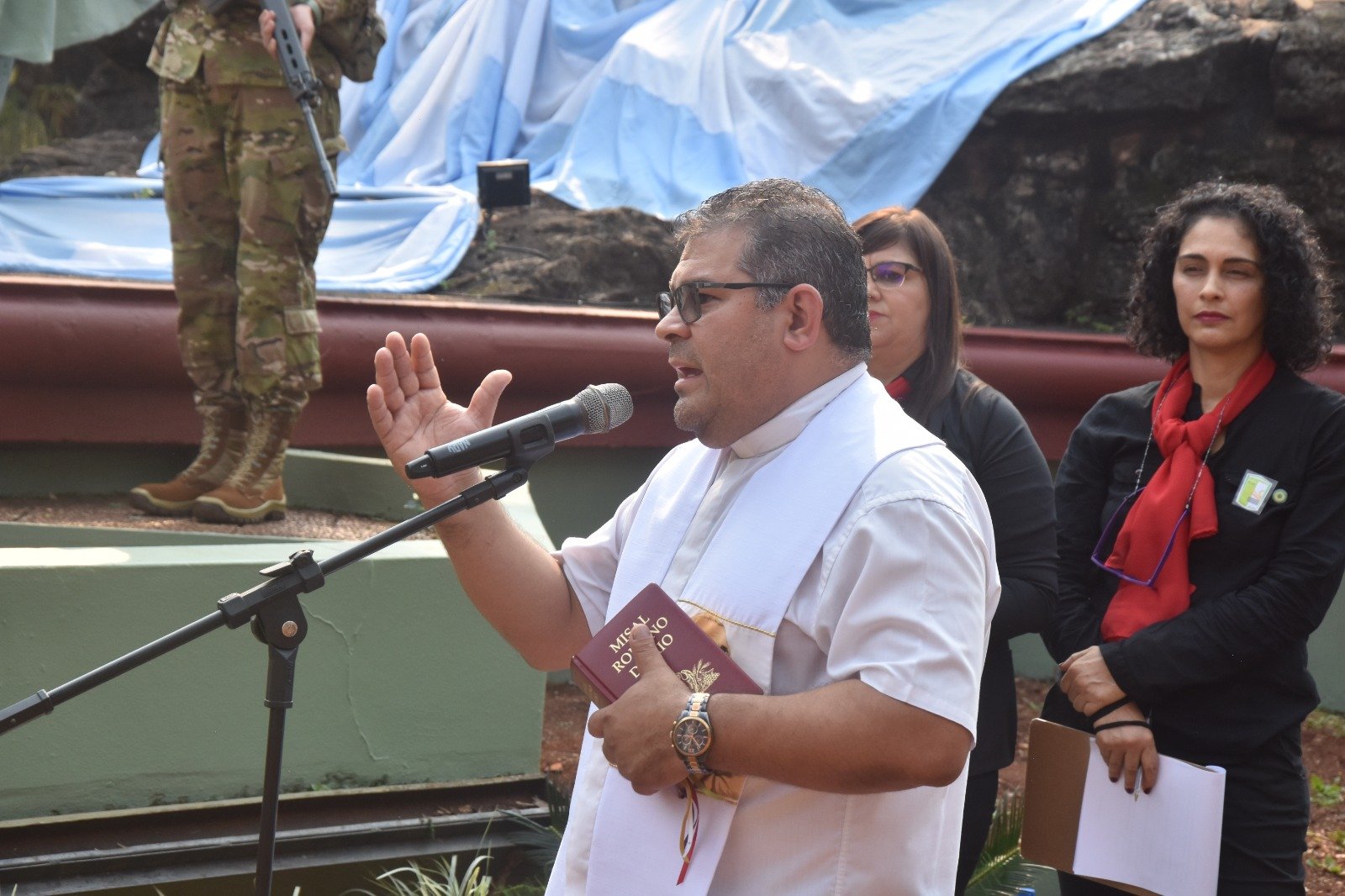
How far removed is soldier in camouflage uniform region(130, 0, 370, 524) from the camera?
13.8 feet

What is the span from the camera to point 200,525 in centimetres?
439

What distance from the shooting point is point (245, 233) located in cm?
423

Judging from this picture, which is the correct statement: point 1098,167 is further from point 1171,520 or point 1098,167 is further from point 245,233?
point 1171,520

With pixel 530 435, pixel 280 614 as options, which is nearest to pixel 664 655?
pixel 530 435

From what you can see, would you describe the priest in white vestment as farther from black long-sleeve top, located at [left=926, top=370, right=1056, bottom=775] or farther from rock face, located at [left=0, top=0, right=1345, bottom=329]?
rock face, located at [left=0, top=0, right=1345, bottom=329]

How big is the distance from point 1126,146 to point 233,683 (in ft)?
20.0

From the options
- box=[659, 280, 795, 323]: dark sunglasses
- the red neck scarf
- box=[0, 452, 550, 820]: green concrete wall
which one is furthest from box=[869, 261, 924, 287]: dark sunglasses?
box=[0, 452, 550, 820]: green concrete wall

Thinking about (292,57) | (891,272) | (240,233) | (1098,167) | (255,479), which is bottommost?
(255,479)

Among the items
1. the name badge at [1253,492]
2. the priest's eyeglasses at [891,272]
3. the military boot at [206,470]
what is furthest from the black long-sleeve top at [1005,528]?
the military boot at [206,470]

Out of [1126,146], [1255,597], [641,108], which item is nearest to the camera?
[1255,597]

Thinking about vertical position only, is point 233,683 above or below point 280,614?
below

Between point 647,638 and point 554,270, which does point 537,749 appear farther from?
point 554,270

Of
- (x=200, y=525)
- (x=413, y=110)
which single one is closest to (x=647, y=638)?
(x=200, y=525)

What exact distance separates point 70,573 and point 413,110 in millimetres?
6003
